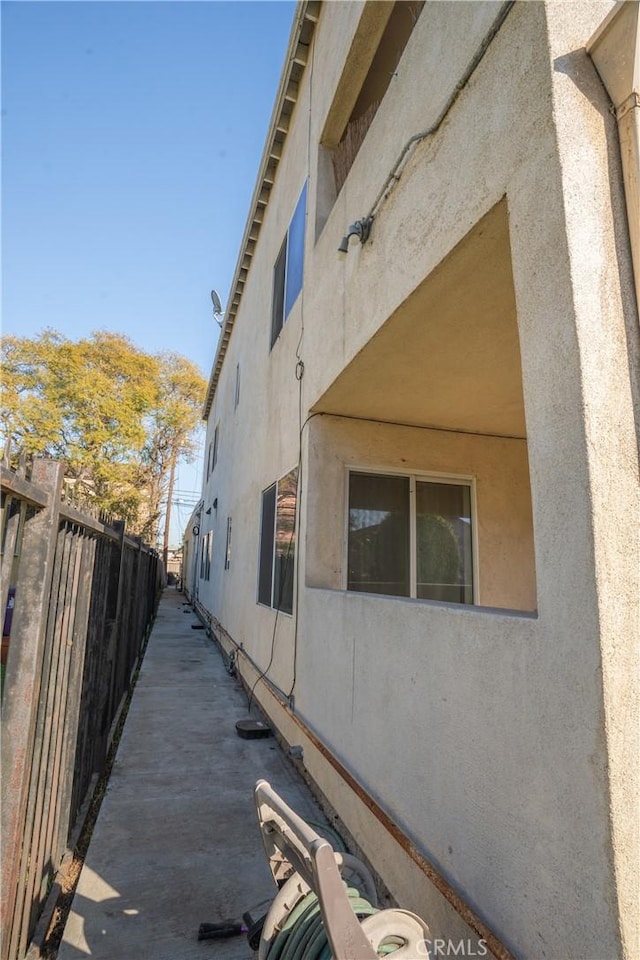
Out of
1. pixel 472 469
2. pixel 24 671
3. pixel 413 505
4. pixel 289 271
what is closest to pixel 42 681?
pixel 24 671

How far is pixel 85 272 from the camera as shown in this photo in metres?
12.0

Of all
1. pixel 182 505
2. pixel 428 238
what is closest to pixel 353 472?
pixel 428 238

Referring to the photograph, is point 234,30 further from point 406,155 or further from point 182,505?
point 182,505

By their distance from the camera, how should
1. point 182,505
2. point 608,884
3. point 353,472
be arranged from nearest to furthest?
point 608,884
point 353,472
point 182,505

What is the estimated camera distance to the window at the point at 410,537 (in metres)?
4.59

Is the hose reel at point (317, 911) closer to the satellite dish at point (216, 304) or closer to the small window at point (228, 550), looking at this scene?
the small window at point (228, 550)

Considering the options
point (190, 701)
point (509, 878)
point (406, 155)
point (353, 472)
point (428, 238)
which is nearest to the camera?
point (509, 878)

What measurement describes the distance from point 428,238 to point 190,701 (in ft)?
20.9

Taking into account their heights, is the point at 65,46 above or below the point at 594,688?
above

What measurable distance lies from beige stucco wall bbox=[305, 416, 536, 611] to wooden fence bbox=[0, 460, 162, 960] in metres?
1.87

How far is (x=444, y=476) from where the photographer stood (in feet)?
16.0

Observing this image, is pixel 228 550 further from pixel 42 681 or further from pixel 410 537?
pixel 42 681

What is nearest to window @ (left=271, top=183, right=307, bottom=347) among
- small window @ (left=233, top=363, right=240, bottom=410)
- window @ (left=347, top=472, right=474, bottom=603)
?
window @ (left=347, top=472, right=474, bottom=603)

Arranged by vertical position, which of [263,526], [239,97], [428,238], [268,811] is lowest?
[268,811]
